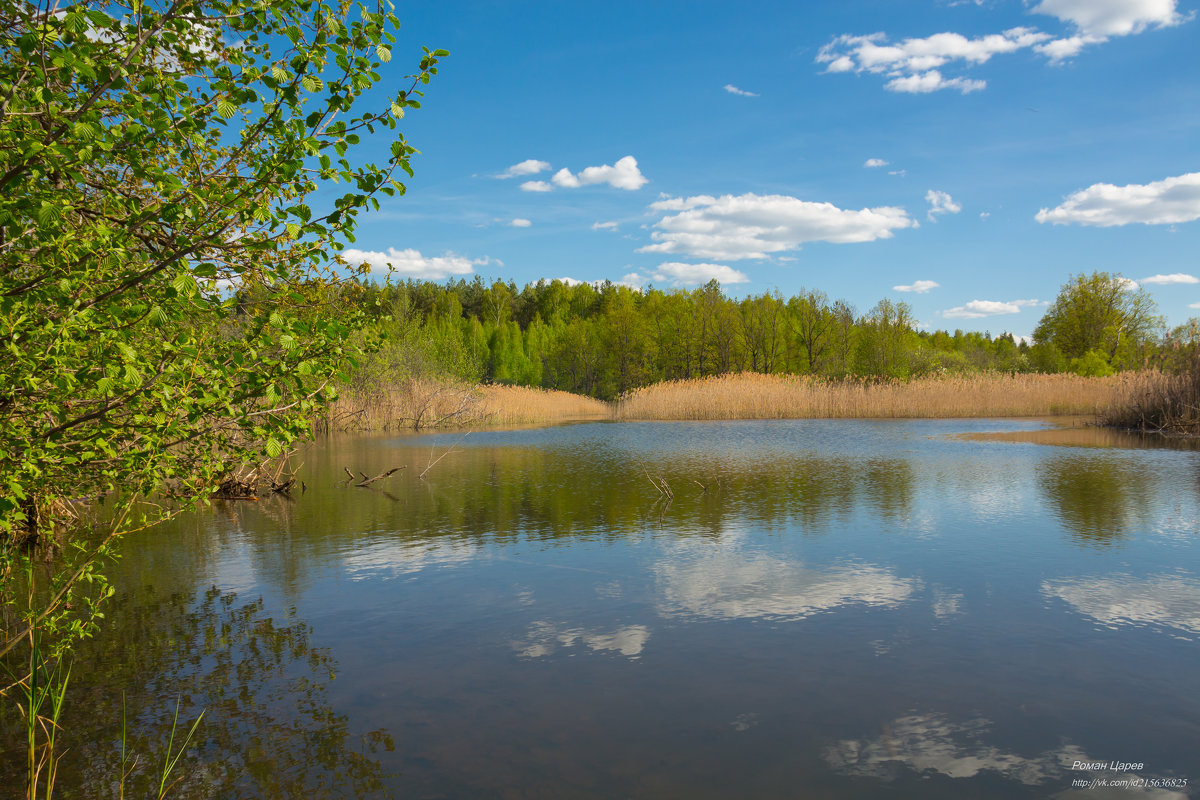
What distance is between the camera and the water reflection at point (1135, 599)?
Answer: 533 cm

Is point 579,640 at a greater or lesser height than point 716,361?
lesser

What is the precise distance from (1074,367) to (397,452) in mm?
46538

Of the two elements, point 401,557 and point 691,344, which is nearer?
point 401,557

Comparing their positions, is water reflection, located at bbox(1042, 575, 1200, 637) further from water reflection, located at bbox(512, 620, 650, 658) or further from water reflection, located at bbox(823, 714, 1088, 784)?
water reflection, located at bbox(512, 620, 650, 658)

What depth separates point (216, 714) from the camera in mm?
4031

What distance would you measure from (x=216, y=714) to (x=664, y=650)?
271cm

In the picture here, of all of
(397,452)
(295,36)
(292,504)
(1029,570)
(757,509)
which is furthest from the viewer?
(397,452)

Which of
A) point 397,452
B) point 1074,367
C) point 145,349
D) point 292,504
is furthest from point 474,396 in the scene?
point 1074,367

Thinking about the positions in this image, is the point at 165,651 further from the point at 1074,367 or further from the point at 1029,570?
the point at 1074,367

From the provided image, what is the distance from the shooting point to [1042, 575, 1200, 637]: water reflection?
5.33m

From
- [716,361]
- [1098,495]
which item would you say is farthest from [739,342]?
[1098,495]

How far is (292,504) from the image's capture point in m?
11.2

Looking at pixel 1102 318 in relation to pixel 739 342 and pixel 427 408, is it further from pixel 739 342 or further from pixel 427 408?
pixel 427 408

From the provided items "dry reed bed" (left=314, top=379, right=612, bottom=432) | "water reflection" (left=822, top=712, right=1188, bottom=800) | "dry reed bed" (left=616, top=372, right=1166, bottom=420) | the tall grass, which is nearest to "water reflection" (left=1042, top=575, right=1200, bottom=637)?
"water reflection" (left=822, top=712, right=1188, bottom=800)
